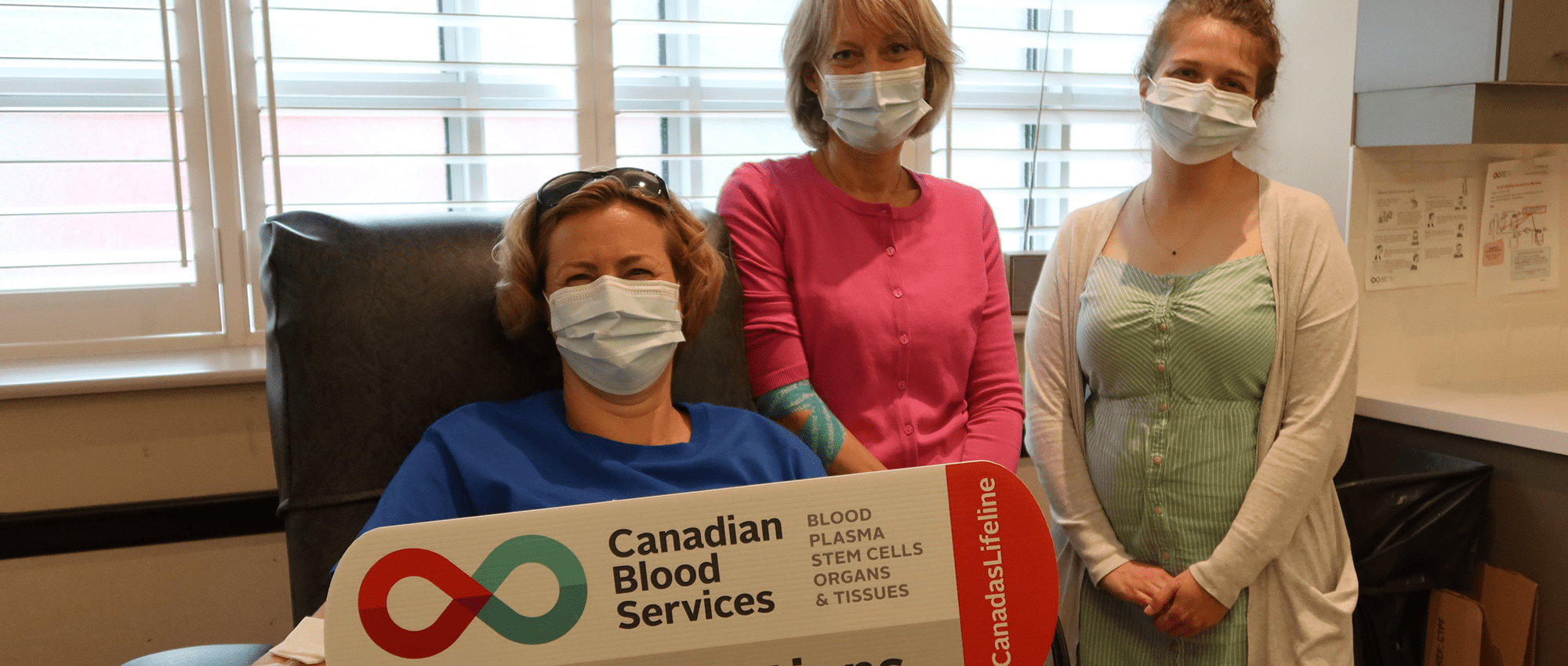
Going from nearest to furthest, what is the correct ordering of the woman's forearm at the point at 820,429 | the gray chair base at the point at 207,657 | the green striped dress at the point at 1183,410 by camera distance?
the gray chair base at the point at 207,657 < the woman's forearm at the point at 820,429 < the green striped dress at the point at 1183,410

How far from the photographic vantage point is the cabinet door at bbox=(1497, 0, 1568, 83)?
1.96m

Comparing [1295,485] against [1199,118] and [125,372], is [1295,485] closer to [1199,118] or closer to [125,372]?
[1199,118]

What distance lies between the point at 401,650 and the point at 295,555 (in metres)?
0.48

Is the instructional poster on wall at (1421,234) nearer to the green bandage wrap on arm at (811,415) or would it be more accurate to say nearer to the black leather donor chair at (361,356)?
the green bandage wrap on arm at (811,415)

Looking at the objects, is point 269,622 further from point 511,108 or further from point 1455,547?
point 1455,547

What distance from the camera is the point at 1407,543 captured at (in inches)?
77.2

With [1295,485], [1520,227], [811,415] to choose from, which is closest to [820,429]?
[811,415]

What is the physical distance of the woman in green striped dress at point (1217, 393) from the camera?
4.81 ft

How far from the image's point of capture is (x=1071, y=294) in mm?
1617

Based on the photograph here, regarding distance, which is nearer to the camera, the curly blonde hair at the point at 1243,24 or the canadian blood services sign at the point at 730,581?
the canadian blood services sign at the point at 730,581

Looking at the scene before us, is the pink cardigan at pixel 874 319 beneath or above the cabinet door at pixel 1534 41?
beneath

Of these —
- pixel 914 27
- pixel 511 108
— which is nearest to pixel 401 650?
pixel 914 27

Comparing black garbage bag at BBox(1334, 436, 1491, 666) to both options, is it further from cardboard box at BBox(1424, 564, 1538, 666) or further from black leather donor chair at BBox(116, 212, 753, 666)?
black leather donor chair at BBox(116, 212, 753, 666)

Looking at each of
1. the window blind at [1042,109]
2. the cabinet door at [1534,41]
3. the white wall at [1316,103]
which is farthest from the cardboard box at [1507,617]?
the window blind at [1042,109]
